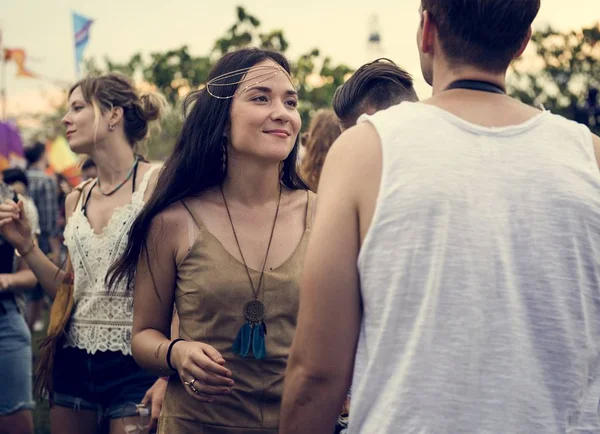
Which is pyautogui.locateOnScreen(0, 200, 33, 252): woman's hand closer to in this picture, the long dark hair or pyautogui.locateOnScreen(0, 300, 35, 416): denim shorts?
pyautogui.locateOnScreen(0, 300, 35, 416): denim shorts

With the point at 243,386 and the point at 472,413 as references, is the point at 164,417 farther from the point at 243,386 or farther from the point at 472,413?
→ the point at 472,413

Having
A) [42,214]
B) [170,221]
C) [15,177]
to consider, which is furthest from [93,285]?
[42,214]

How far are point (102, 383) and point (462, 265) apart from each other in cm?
276

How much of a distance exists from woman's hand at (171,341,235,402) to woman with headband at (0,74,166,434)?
45.5 inches

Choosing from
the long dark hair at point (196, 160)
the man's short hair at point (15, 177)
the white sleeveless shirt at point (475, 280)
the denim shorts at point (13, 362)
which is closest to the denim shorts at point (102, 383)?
the denim shorts at point (13, 362)

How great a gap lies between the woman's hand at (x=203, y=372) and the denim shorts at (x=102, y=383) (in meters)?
1.36

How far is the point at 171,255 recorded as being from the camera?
10.1 ft

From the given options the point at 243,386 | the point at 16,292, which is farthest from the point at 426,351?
the point at 16,292

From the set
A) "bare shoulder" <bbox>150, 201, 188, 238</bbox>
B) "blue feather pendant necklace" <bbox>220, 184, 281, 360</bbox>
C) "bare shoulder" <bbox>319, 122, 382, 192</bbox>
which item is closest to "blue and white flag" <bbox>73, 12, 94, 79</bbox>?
"bare shoulder" <bbox>150, 201, 188, 238</bbox>

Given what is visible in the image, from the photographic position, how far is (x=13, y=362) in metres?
4.79

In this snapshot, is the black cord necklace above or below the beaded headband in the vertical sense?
below

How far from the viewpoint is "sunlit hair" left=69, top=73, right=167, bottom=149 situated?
15.4ft

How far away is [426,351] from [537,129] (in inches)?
21.7

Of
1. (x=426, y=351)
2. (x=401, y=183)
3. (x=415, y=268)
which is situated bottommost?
(x=426, y=351)
